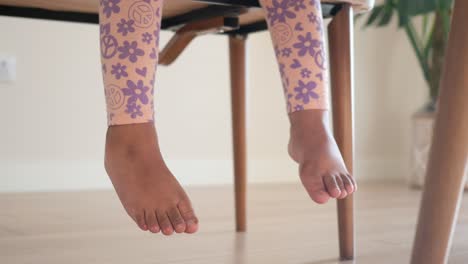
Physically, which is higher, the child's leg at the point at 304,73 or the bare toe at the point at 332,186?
the child's leg at the point at 304,73

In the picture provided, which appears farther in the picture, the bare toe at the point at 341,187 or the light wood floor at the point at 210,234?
the light wood floor at the point at 210,234

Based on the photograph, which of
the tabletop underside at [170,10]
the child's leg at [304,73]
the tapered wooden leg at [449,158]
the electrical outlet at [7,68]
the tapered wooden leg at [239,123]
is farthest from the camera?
the electrical outlet at [7,68]

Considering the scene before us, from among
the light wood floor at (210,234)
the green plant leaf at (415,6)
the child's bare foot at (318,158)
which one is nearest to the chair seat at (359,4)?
the child's bare foot at (318,158)

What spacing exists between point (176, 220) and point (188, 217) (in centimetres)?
2

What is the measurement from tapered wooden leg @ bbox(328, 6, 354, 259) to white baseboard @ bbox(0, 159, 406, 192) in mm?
Result: 1364

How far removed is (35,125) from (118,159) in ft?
4.55

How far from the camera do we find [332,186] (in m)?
0.82

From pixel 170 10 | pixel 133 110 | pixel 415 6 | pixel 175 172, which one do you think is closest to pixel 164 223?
pixel 133 110

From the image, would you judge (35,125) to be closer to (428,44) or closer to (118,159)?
(118,159)

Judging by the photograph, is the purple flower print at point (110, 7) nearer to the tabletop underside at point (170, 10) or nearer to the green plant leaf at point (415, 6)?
the tabletop underside at point (170, 10)

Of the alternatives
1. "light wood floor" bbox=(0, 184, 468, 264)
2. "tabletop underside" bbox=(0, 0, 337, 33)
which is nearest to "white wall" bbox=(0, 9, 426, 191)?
"light wood floor" bbox=(0, 184, 468, 264)

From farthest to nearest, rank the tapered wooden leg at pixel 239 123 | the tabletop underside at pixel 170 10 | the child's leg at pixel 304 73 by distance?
the tapered wooden leg at pixel 239 123 → the tabletop underside at pixel 170 10 → the child's leg at pixel 304 73

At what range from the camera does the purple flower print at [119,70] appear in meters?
0.82

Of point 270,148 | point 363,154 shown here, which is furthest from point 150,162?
point 363,154
